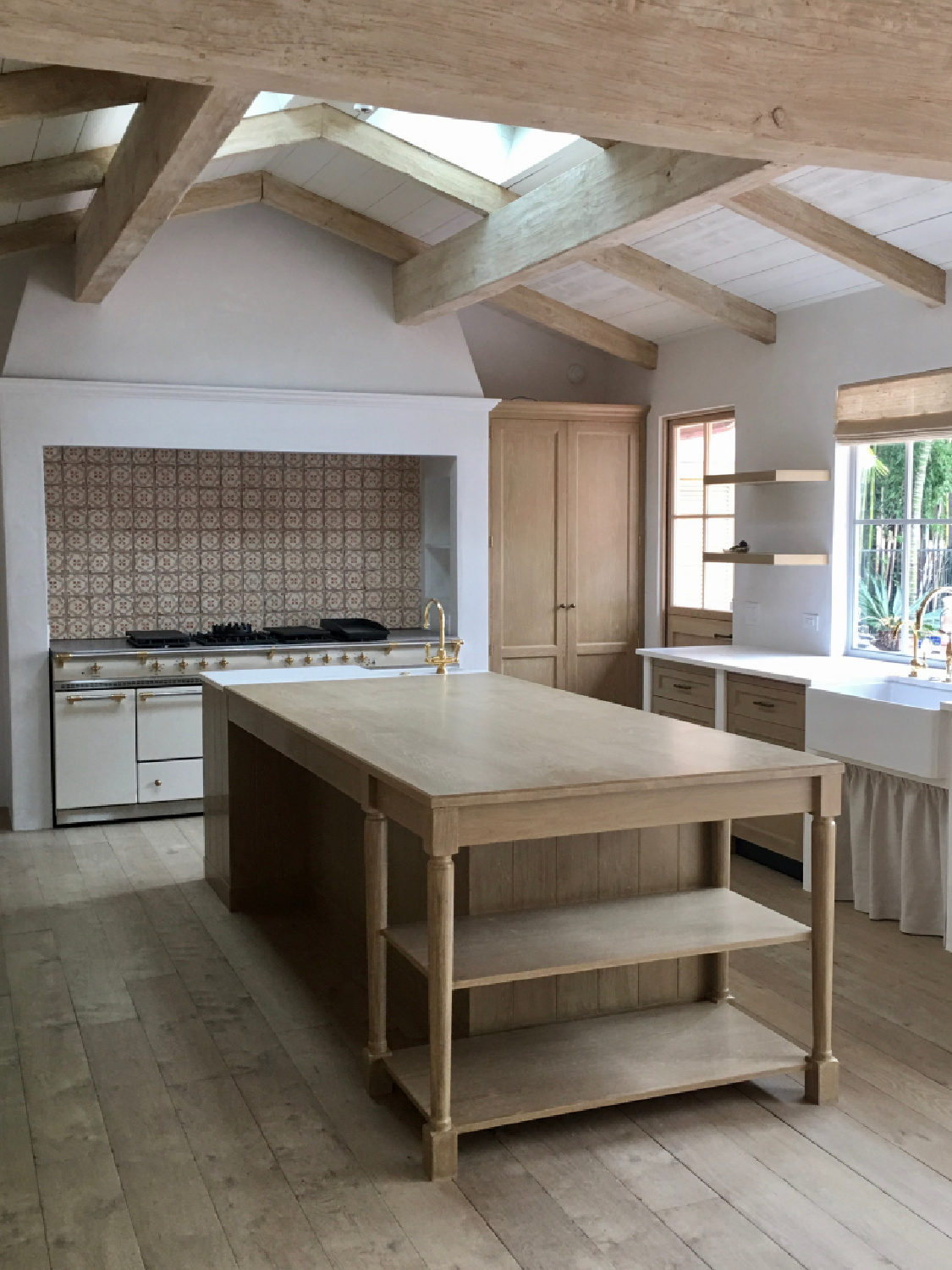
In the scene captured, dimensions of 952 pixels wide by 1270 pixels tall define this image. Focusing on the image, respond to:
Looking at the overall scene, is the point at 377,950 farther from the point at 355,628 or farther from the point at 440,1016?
the point at 355,628

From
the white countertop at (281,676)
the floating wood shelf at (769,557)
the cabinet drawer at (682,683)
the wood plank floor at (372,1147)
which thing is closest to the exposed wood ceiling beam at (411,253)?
the floating wood shelf at (769,557)

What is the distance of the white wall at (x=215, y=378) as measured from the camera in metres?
6.05

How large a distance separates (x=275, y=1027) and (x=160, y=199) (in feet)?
9.11

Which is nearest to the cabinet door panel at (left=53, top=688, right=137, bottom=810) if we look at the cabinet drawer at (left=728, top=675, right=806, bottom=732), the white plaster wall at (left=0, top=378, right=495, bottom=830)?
the white plaster wall at (left=0, top=378, right=495, bottom=830)

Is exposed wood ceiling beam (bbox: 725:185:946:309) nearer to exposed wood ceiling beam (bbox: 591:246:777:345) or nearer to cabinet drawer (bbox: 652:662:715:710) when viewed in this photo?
exposed wood ceiling beam (bbox: 591:246:777:345)

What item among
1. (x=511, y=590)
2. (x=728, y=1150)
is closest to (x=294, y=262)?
(x=511, y=590)

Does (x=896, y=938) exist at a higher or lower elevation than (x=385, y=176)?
lower

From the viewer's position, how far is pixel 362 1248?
2.53 metres

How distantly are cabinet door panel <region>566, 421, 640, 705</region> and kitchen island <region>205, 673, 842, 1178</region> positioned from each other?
333 cm

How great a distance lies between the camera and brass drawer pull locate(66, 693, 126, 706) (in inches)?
238

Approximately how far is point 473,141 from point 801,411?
6.50 ft

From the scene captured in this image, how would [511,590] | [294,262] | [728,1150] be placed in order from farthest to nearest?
[511,590]
[294,262]
[728,1150]

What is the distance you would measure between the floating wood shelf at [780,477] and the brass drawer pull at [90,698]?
10.1 feet

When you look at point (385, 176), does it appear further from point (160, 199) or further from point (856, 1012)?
point (856, 1012)
